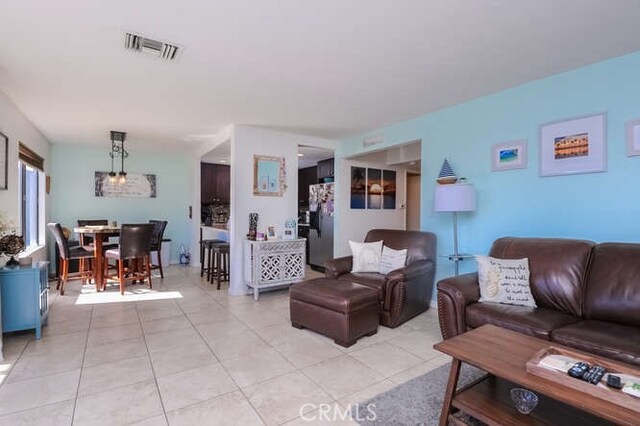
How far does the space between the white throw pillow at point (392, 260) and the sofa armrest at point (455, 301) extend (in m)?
0.87

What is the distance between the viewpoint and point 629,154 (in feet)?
7.96

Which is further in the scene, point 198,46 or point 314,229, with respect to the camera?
point 314,229

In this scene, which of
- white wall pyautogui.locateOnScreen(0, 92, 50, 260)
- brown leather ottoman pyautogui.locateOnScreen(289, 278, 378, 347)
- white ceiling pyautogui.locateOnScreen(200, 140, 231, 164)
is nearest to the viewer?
brown leather ottoman pyautogui.locateOnScreen(289, 278, 378, 347)

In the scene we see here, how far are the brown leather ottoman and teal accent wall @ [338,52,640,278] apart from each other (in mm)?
1311

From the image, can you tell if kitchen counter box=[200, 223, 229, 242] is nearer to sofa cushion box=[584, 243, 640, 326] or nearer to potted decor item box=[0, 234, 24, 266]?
potted decor item box=[0, 234, 24, 266]

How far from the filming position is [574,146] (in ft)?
8.89

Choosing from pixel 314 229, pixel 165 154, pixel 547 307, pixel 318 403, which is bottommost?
pixel 318 403

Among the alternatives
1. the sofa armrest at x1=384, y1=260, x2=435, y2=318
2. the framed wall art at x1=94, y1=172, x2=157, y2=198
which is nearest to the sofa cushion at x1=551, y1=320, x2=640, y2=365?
the sofa armrest at x1=384, y1=260, x2=435, y2=318

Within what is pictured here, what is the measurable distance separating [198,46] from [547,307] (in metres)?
3.17

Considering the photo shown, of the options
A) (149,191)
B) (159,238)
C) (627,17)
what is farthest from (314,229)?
(627,17)

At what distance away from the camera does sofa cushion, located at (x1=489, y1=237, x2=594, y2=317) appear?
2.37 m

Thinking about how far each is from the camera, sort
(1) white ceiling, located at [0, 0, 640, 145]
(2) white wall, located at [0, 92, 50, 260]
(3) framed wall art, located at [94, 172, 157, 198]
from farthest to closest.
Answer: (3) framed wall art, located at [94, 172, 157, 198], (2) white wall, located at [0, 92, 50, 260], (1) white ceiling, located at [0, 0, 640, 145]

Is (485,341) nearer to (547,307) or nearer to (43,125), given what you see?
(547,307)

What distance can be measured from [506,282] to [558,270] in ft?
1.24
